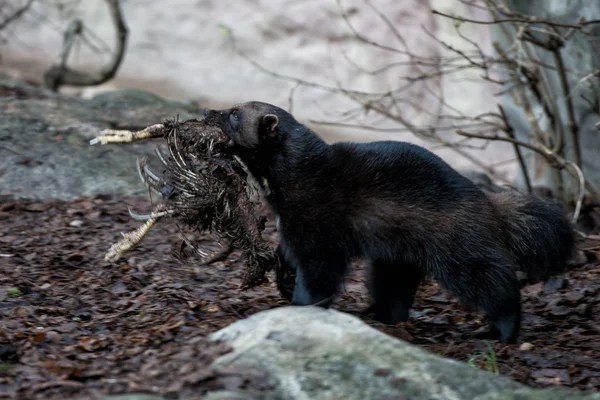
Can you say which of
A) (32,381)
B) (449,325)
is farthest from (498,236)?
(32,381)

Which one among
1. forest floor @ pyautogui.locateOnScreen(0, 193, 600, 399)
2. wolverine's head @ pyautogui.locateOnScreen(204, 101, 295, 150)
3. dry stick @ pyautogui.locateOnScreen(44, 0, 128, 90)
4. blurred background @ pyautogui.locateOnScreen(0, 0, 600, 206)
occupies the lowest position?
forest floor @ pyautogui.locateOnScreen(0, 193, 600, 399)

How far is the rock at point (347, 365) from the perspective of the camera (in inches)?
138

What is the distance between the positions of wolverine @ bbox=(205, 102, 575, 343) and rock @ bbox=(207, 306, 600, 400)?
0.91 metres

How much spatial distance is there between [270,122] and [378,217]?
2.94ft

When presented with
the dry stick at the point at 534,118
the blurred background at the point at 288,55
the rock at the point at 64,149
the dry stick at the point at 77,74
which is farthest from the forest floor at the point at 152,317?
the blurred background at the point at 288,55

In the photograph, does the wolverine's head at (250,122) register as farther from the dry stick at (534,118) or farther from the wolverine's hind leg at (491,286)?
the dry stick at (534,118)

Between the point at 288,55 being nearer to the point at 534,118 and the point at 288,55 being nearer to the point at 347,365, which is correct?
the point at 534,118

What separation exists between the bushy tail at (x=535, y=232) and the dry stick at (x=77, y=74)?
8.30m

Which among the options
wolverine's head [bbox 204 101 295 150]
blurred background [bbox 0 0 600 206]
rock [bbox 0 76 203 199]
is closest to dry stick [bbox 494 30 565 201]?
wolverine's head [bbox 204 101 295 150]

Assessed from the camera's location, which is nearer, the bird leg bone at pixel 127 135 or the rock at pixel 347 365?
Result: the rock at pixel 347 365

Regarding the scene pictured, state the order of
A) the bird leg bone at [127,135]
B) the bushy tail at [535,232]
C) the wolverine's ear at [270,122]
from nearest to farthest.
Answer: the bird leg bone at [127,135] < the wolverine's ear at [270,122] < the bushy tail at [535,232]

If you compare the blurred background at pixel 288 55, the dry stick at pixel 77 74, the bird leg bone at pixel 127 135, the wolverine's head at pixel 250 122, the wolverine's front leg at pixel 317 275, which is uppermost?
the blurred background at pixel 288 55

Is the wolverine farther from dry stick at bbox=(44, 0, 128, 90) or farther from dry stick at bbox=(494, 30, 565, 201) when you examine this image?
dry stick at bbox=(44, 0, 128, 90)

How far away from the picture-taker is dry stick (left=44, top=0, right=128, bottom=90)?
12.2 m
